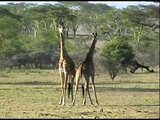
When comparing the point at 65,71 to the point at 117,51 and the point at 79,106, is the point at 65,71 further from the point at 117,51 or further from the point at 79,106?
the point at 117,51

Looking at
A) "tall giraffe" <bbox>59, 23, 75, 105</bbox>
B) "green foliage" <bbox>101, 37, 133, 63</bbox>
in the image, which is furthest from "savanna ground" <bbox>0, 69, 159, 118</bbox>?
"green foliage" <bbox>101, 37, 133, 63</bbox>

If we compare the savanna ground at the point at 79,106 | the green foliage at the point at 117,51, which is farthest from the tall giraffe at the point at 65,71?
the green foliage at the point at 117,51

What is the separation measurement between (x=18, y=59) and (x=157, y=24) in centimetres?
2859

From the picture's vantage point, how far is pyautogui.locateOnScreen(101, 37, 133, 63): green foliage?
3280 centimetres

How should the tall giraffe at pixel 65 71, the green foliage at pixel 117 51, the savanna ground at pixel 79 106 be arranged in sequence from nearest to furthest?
1. the savanna ground at pixel 79 106
2. the tall giraffe at pixel 65 71
3. the green foliage at pixel 117 51

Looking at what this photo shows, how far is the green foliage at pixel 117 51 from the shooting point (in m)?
32.8

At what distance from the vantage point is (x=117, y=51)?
33625 mm

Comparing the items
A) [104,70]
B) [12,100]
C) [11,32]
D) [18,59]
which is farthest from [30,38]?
[12,100]

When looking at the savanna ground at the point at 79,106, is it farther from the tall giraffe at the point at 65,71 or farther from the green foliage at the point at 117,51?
the green foliage at the point at 117,51

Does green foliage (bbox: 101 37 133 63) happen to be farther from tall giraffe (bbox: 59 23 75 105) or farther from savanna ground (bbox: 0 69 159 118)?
tall giraffe (bbox: 59 23 75 105)

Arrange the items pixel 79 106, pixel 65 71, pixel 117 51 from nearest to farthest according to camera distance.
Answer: pixel 79 106, pixel 65 71, pixel 117 51

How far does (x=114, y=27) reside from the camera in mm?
48125

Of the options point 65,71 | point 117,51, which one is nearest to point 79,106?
point 65,71

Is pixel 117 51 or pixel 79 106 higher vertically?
pixel 79 106
